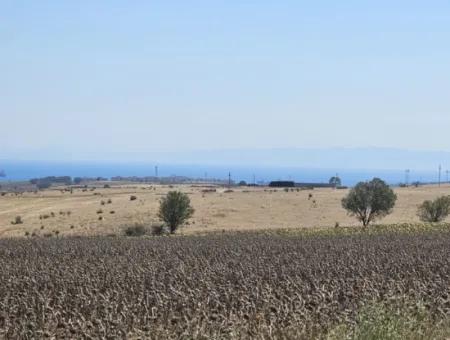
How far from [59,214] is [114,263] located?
56194mm

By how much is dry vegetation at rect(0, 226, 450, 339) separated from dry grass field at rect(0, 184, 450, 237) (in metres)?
33.5

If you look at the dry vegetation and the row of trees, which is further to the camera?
the row of trees

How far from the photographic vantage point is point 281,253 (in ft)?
80.6

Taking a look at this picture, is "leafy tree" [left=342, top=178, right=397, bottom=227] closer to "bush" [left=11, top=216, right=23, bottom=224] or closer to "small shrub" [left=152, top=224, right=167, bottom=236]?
"small shrub" [left=152, top=224, right=167, bottom=236]

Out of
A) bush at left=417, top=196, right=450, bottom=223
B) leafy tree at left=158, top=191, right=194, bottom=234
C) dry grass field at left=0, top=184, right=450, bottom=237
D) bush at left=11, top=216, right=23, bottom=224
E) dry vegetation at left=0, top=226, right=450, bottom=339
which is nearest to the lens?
dry vegetation at left=0, top=226, right=450, bottom=339

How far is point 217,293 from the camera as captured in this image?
1326cm

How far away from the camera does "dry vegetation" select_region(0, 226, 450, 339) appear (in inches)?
388

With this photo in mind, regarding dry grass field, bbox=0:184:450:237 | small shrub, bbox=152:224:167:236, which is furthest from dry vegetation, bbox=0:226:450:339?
dry grass field, bbox=0:184:450:237

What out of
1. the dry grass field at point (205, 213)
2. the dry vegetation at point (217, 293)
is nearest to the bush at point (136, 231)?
the dry grass field at point (205, 213)

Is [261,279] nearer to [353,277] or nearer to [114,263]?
[353,277]

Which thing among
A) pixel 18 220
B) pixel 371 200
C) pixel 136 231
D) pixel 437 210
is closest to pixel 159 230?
pixel 136 231

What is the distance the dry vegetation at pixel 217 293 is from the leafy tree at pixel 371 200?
3237 centimetres

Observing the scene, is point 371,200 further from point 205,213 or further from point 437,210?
point 205,213

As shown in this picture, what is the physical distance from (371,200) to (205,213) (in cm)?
2066
